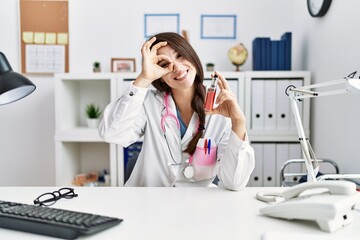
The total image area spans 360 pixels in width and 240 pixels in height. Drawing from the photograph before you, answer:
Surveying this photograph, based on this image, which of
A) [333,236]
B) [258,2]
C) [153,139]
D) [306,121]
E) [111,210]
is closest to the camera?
[333,236]

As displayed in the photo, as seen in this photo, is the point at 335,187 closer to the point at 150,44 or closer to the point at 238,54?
the point at 150,44

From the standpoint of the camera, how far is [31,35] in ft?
8.96

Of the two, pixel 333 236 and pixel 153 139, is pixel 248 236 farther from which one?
pixel 153 139

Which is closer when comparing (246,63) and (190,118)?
(190,118)

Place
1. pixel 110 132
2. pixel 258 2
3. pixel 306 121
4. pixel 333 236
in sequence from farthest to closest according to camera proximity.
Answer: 1. pixel 258 2
2. pixel 306 121
3. pixel 110 132
4. pixel 333 236

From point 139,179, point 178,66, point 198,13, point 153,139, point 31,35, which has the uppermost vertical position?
point 198,13

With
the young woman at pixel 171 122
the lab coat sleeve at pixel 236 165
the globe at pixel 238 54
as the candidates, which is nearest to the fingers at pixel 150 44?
the young woman at pixel 171 122

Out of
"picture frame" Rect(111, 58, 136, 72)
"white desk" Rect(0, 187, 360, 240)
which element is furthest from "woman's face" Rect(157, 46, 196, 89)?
"picture frame" Rect(111, 58, 136, 72)

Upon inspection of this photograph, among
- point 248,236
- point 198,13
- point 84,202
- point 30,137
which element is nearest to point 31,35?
point 30,137

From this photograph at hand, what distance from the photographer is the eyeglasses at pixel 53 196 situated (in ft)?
3.41

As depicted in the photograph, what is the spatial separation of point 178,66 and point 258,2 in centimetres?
152

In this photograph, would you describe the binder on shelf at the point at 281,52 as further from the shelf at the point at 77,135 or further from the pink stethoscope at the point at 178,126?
the shelf at the point at 77,135

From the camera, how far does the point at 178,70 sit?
1.47m

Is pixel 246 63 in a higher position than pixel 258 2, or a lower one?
lower
